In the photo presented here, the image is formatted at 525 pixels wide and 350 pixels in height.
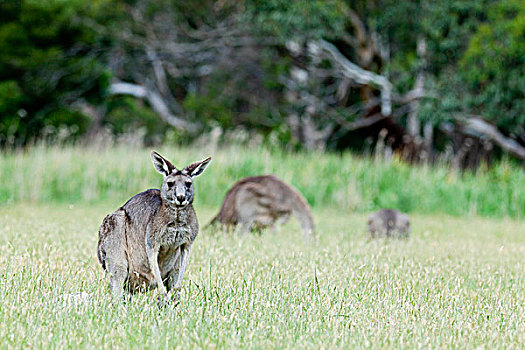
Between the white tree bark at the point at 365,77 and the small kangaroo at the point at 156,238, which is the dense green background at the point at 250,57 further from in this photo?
the small kangaroo at the point at 156,238

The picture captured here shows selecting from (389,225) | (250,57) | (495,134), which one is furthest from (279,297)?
(250,57)

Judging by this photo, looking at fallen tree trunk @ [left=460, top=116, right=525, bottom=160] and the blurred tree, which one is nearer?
the blurred tree

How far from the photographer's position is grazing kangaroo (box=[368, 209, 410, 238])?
748 cm

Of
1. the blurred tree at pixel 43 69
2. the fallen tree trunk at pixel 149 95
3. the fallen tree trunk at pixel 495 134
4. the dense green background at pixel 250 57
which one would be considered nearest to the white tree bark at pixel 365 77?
the dense green background at pixel 250 57

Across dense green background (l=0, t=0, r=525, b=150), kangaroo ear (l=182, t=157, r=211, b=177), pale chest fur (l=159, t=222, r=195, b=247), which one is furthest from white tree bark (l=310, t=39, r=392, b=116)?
pale chest fur (l=159, t=222, r=195, b=247)

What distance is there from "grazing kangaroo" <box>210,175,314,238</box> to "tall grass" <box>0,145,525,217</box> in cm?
404

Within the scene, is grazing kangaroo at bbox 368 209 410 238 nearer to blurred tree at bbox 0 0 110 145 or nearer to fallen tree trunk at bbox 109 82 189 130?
blurred tree at bbox 0 0 110 145

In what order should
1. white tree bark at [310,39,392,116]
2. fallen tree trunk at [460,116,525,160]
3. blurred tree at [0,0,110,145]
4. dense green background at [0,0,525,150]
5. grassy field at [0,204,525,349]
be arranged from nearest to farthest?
grassy field at [0,204,525,349], dense green background at [0,0,525,150], blurred tree at [0,0,110,145], fallen tree trunk at [460,116,525,160], white tree bark at [310,39,392,116]

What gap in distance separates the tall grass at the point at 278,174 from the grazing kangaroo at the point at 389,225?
12.6ft

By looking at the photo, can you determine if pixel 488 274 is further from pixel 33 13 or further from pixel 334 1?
pixel 33 13

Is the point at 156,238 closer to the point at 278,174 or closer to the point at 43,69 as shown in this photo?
the point at 278,174

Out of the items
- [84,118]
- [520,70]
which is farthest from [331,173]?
[84,118]

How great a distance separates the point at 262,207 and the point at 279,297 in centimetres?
327

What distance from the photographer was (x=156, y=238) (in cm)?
373
